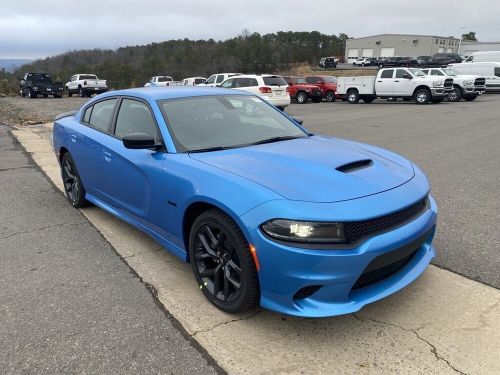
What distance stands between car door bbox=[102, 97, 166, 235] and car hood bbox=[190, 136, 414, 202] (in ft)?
1.41

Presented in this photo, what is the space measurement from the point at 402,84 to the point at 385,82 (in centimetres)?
96

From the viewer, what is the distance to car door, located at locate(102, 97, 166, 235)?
3588 millimetres

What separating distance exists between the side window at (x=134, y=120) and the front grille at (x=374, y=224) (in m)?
1.88

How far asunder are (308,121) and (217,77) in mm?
10872

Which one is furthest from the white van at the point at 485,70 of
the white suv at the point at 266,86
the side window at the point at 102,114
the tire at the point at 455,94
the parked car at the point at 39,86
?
the side window at the point at 102,114

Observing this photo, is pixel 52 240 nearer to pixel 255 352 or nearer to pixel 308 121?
pixel 255 352

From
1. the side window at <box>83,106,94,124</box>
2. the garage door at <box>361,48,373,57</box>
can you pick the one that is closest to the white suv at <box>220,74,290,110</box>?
the side window at <box>83,106,94,124</box>

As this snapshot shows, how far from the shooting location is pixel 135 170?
12.6 feet

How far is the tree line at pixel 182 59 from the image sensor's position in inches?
3086

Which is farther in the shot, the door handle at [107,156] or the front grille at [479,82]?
the front grille at [479,82]

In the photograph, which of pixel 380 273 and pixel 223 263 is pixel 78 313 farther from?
pixel 380 273

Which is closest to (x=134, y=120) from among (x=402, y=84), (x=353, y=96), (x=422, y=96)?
(x=422, y=96)

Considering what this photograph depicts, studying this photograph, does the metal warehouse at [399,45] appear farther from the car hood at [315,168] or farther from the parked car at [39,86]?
the car hood at [315,168]

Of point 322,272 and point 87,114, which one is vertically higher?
point 87,114
